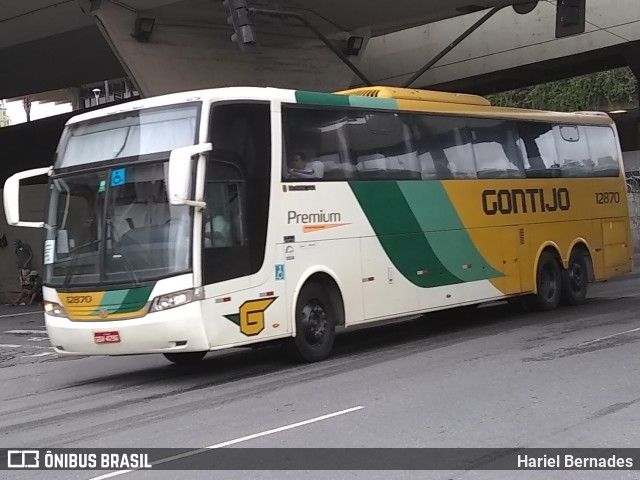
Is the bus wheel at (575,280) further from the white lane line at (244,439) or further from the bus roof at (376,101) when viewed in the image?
the white lane line at (244,439)

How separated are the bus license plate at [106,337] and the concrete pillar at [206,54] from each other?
422 inches

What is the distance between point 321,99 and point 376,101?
1327 mm

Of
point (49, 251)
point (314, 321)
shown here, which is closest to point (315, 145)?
point (314, 321)

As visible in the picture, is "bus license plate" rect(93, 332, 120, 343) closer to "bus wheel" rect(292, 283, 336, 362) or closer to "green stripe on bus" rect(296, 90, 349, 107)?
"bus wheel" rect(292, 283, 336, 362)

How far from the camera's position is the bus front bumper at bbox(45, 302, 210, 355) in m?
10.1

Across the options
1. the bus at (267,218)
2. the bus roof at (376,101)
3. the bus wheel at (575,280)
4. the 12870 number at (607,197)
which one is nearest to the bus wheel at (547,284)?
the bus wheel at (575,280)

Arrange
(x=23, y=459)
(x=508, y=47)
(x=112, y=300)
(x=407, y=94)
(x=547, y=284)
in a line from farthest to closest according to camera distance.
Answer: (x=508, y=47) → (x=547, y=284) → (x=407, y=94) → (x=112, y=300) → (x=23, y=459)

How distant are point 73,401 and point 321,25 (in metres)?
16.2

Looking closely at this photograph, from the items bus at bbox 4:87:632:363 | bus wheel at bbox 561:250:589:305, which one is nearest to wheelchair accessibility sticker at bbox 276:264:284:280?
bus at bbox 4:87:632:363

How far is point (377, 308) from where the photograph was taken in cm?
1277

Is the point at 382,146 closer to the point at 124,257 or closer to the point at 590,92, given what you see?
the point at 124,257

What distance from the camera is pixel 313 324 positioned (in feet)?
38.7

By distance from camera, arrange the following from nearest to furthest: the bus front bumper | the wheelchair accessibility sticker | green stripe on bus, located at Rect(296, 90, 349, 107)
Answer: the bus front bumper, the wheelchair accessibility sticker, green stripe on bus, located at Rect(296, 90, 349, 107)

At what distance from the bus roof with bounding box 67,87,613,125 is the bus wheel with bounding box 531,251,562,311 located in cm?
271
